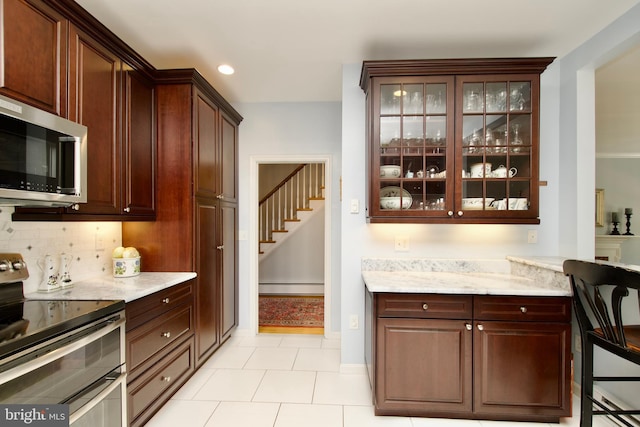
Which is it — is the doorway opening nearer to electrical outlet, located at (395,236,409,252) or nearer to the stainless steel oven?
electrical outlet, located at (395,236,409,252)

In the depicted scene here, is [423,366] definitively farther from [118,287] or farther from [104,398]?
[118,287]

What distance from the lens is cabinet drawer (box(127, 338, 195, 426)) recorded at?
1809 mm

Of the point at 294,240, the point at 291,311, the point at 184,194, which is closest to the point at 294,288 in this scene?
the point at 294,240

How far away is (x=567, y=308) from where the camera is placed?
1.93 meters

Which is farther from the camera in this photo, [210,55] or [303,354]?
[303,354]

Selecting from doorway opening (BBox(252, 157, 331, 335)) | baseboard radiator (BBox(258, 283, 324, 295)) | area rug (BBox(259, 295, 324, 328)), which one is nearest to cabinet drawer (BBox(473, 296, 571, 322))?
area rug (BBox(259, 295, 324, 328))

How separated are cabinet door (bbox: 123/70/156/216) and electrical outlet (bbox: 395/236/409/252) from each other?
203 centimetres

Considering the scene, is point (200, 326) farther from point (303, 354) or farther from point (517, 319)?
point (517, 319)

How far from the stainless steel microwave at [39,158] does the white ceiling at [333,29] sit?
101 centimetres

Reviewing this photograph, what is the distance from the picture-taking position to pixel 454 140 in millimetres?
2287

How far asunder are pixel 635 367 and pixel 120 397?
3.13m

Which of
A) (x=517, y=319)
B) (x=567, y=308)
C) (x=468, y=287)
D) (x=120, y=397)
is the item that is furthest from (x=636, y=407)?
(x=120, y=397)

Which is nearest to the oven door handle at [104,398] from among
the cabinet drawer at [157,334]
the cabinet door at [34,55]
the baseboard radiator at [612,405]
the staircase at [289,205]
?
the cabinet drawer at [157,334]

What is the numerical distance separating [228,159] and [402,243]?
6.41 ft
